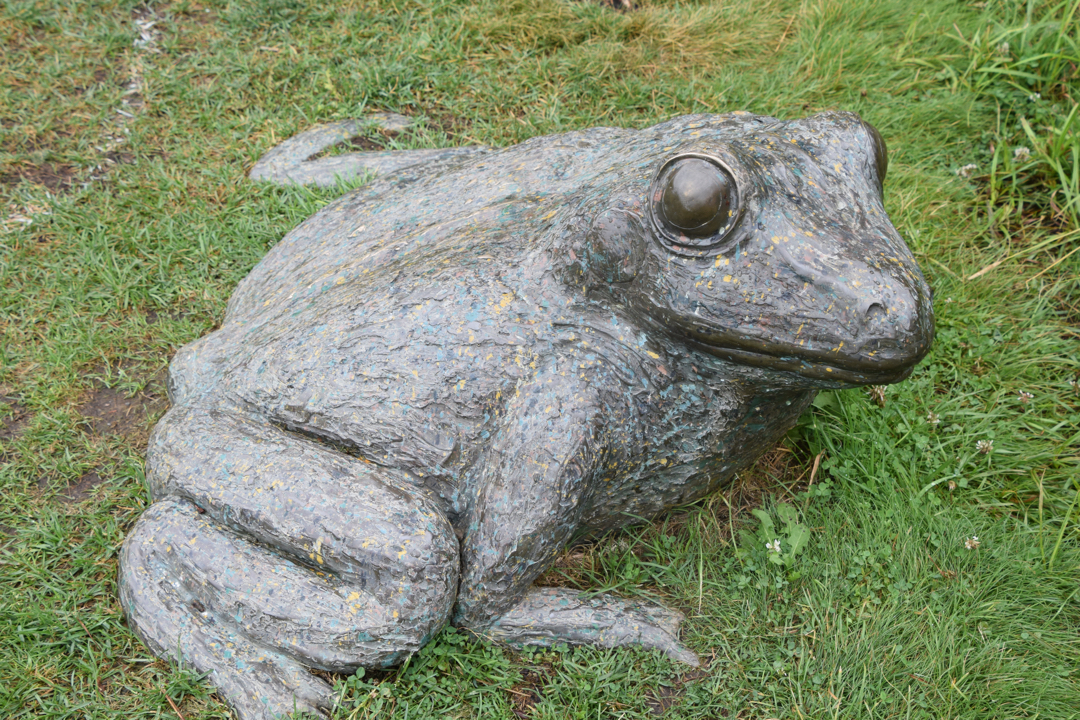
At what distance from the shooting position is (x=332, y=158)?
4.49 metres

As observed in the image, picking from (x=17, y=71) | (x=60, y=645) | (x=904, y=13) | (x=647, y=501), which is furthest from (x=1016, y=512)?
(x=17, y=71)

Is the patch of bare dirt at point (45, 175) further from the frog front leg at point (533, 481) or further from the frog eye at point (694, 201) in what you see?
the frog eye at point (694, 201)

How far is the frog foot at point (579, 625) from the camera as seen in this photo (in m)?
2.96

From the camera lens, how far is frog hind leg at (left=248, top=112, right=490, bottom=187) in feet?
14.1

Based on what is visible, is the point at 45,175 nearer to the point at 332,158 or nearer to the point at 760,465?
the point at 332,158

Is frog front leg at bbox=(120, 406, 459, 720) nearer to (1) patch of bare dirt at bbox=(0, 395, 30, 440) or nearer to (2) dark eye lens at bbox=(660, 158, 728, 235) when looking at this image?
(2) dark eye lens at bbox=(660, 158, 728, 235)

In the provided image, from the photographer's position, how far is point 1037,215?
460 cm

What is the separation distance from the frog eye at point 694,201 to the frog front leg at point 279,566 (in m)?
1.22

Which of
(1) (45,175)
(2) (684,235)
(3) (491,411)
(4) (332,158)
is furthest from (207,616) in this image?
(1) (45,175)

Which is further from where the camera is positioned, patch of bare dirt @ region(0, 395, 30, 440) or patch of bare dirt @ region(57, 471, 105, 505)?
patch of bare dirt @ region(0, 395, 30, 440)

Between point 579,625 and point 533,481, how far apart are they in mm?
667

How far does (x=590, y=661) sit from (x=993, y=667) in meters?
1.48

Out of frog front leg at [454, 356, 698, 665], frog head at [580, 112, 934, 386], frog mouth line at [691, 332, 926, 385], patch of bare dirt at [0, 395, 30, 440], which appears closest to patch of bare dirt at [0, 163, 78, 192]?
patch of bare dirt at [0, 395, 30, 440]

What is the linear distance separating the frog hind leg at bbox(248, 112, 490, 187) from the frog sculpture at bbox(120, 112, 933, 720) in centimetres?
141
